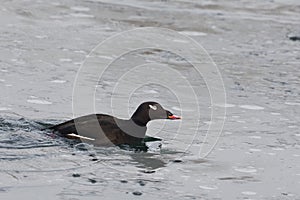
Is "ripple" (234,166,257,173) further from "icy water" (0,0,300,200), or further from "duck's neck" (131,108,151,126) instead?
"duck's neck" (131,108,151,126)

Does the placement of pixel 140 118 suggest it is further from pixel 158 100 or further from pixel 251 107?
pixel 251 107

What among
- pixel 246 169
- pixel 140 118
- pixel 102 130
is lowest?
pixel 246 169

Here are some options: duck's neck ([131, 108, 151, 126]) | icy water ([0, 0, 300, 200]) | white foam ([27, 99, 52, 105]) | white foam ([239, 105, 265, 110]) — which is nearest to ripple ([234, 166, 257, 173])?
icy water ([0, 0, 300, 200])

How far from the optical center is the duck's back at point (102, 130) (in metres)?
7.50

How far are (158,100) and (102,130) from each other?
2.03m

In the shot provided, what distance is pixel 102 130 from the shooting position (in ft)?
24.8

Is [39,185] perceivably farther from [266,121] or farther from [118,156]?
[266,121]

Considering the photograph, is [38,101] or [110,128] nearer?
[110,128]

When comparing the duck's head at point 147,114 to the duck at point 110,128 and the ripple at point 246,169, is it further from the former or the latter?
the ripple at point 246,169

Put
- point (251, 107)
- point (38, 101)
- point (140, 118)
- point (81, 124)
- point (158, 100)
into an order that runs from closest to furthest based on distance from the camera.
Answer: point (81, 124), point (140, 118), point (38, 101), point (251, 107), point (158, 100)

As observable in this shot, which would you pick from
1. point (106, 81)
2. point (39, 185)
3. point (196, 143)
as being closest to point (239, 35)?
point (106, 81)

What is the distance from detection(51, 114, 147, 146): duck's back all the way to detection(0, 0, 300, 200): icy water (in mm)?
144

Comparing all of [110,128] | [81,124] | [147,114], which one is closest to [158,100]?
[147,114]

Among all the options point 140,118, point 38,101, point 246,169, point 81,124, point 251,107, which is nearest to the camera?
point 246,169
